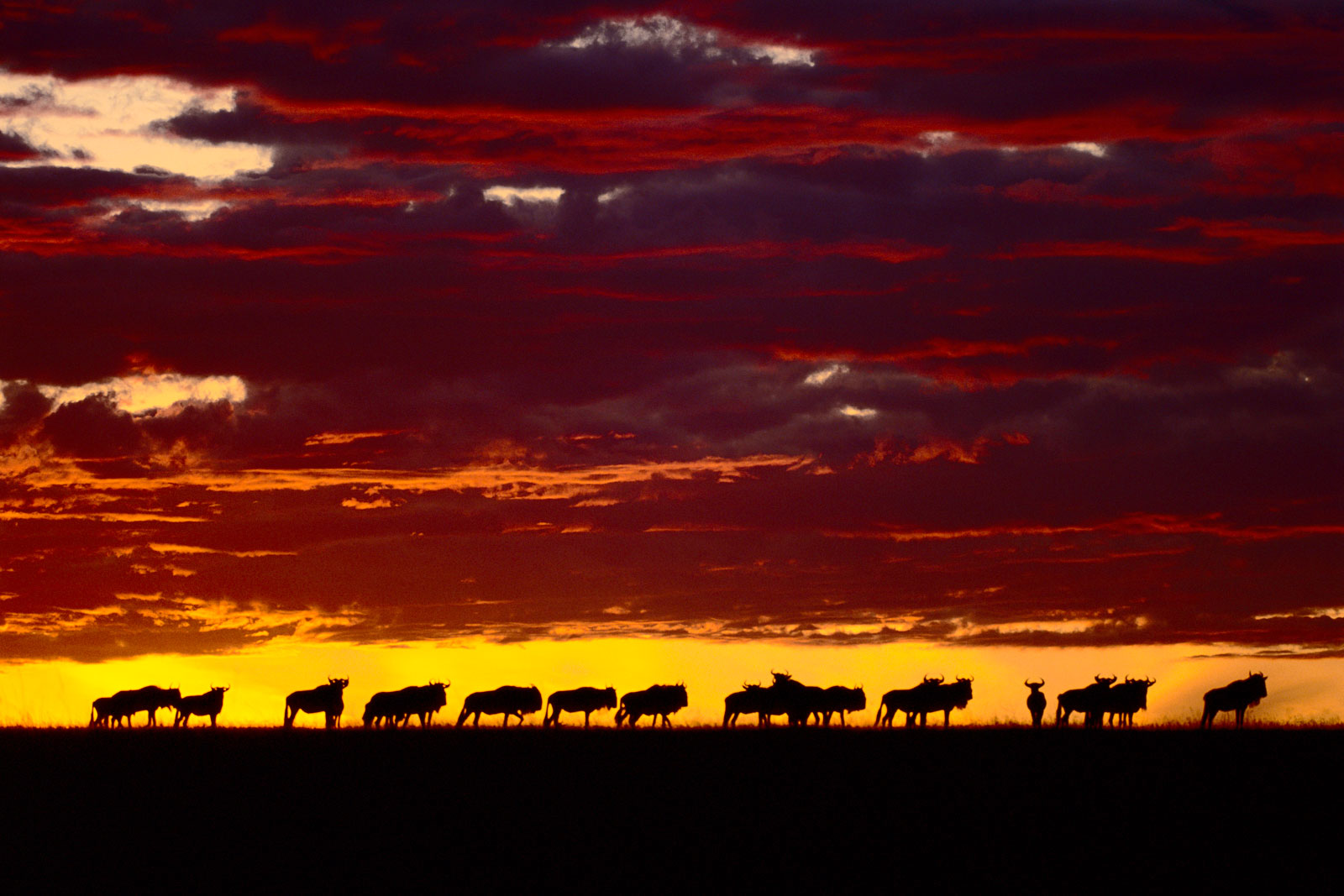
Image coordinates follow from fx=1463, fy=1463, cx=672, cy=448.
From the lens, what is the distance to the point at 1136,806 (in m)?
25.5

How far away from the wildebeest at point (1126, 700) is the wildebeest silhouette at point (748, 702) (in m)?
10.5

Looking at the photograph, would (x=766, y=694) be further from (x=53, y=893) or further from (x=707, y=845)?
(x=53, y=893)

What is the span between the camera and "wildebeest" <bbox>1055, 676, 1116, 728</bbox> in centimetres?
4475

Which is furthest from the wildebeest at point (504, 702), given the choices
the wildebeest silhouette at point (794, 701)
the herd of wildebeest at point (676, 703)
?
the wildebeest silhouette at point (794, 701)

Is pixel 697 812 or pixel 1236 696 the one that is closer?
pixel 697 812

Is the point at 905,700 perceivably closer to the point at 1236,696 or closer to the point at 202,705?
the point at 1236,696

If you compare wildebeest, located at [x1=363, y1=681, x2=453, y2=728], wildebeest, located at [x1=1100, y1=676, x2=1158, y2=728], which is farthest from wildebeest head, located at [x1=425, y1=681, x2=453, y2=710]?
wildebeest, located at [x1=1100, y1=676, x2=1158, y2=728]

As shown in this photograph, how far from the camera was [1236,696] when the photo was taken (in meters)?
44.8

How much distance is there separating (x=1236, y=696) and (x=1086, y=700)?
448 cm

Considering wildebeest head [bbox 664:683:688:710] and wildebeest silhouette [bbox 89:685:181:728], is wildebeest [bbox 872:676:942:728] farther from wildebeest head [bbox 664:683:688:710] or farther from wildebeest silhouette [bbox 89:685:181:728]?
wildebeest silhouette [bbox 89:685:181:728]

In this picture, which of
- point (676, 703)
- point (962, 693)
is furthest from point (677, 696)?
point (962, 693)

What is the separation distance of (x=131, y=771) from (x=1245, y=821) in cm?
2183

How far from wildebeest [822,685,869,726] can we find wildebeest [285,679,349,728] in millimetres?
17402

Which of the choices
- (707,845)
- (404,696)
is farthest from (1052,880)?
(404,696)
